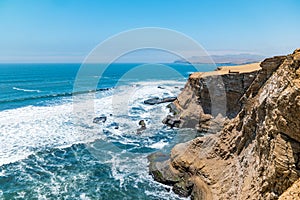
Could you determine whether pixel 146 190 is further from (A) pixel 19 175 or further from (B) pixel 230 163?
(A) pixel 19 175

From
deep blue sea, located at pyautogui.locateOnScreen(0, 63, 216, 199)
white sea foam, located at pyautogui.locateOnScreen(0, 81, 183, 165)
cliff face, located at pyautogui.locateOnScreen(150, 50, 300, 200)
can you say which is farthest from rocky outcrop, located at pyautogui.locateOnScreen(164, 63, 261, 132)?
cliff face, located at pyautogui.locateOnScreen(150, 50, 300, 200)

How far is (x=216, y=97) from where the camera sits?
3017 cm

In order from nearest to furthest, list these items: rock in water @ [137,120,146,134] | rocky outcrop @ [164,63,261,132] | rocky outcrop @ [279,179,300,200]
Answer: rocky outcrop @ [279,179,300,200], rocky outcrop @ [164,63,261,132], rock in water @ [137,120,146,134]

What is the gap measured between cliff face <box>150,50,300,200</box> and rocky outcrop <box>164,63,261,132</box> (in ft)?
35.3

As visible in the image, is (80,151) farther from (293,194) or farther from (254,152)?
(293,194)

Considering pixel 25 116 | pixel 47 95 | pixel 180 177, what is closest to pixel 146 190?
pixel 180 177

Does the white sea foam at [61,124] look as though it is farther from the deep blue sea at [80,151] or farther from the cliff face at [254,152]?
the cliff face at [254,152]

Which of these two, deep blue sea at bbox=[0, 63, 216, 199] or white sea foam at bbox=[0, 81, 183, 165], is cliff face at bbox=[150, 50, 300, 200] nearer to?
deep blue sea at bbox=[0, 63, 216, 199]

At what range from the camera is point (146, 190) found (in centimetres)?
1714

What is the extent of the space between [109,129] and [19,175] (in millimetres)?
12792

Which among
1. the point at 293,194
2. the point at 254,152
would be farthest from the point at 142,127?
the point at 293,194

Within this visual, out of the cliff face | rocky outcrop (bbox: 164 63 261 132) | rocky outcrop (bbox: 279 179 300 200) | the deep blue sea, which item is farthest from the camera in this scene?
rocky outcrop (bbox: 164 63 261 132)

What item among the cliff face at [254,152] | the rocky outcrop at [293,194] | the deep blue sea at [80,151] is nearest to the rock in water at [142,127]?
the deep blue sea at [80,151]

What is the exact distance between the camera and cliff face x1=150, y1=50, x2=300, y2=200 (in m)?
9.91
